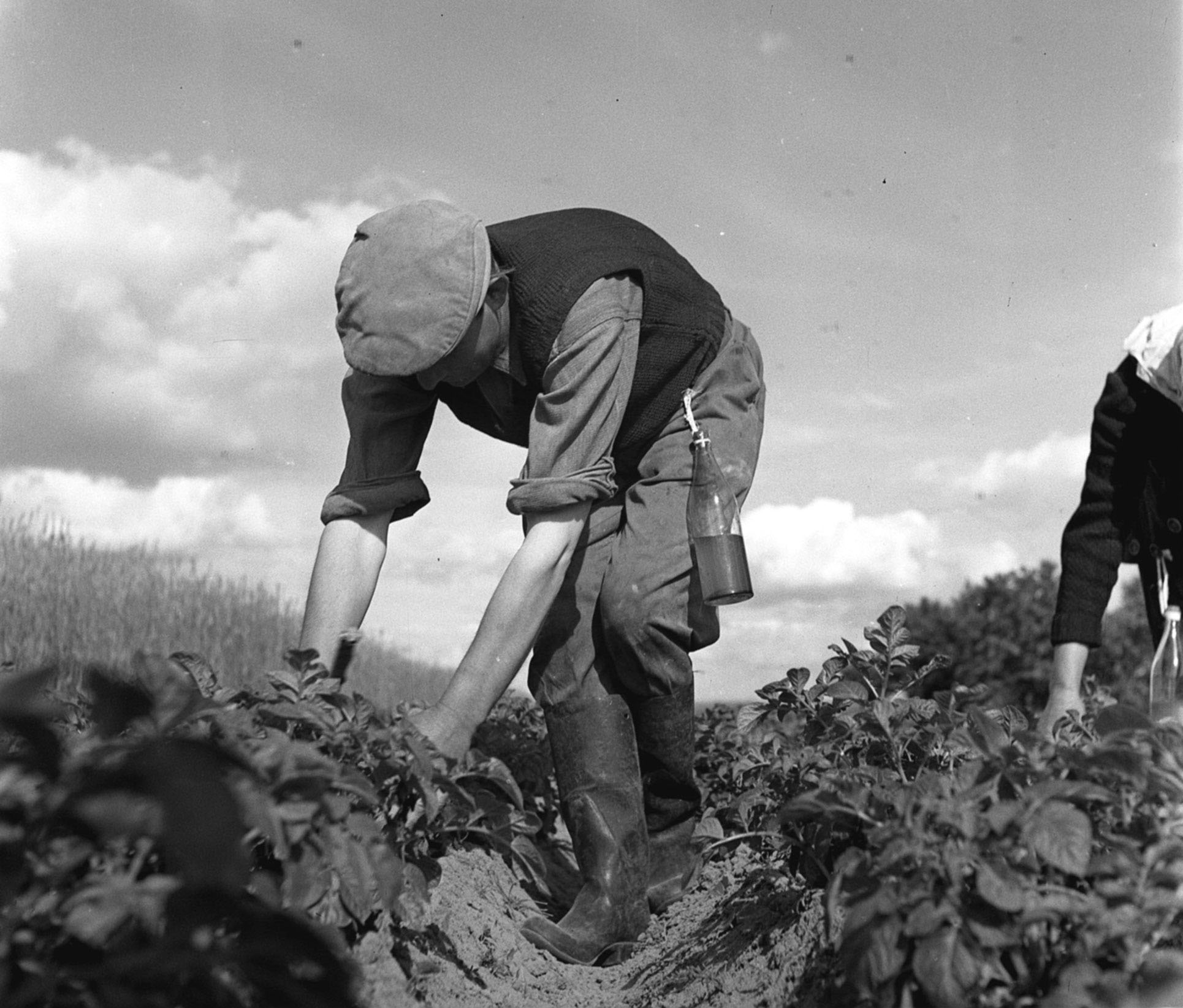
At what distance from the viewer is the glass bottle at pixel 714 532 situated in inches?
136

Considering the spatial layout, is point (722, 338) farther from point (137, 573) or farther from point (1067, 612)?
point (137, 573)

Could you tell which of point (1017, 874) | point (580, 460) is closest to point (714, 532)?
point (580, 460)

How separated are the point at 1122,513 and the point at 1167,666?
1.56ft

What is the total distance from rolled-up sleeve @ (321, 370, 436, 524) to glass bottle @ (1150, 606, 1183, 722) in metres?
2.17

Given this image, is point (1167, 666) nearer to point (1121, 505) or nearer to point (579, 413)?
point (1121, 505)

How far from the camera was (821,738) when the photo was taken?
2826mm

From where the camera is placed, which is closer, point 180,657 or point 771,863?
point 180,657

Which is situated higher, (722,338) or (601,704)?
(722,338)

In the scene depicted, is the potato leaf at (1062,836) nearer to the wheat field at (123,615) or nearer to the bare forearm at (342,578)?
the bare forearm at (342,578)

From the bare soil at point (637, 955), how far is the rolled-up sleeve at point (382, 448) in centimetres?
102

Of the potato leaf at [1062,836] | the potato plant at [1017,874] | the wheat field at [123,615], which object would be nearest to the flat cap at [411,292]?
the potato plant at [1017,874]

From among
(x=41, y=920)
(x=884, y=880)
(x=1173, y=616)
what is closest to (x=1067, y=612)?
(x=1173, y=616)

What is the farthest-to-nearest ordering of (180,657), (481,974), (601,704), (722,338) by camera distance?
(722,338)
(601,704)
(481,974)
(180,657)

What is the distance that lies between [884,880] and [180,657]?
154 centimetres
